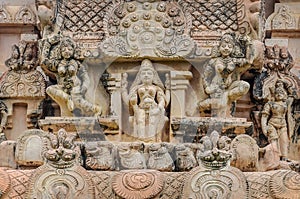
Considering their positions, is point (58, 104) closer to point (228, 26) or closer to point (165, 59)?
point (165, 59)

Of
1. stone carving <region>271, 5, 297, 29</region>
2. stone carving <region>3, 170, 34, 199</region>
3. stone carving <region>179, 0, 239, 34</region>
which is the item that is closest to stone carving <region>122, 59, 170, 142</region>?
stone carving <region>179, 0, 239, 34</region>

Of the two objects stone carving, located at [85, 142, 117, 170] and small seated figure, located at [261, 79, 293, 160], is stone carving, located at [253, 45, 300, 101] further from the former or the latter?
stone carving, located at [85, 142, 117, 170]

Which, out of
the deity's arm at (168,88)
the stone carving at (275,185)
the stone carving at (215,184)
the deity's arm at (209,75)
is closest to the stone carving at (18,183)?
the stone carving at (215,184)

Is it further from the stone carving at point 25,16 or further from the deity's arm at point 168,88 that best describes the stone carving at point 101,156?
the stone carving at point 25,16

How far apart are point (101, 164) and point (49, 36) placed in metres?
1.92

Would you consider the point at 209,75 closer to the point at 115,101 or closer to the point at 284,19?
the point at 115,101

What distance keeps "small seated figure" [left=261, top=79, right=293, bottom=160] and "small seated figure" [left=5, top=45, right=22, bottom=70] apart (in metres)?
3.05

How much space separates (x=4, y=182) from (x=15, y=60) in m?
2.67

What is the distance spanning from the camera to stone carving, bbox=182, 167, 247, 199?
10570mm

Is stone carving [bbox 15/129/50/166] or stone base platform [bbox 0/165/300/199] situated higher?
stone carving [bbox 15/129/50/166]

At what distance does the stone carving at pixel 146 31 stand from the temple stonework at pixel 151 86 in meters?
0.01

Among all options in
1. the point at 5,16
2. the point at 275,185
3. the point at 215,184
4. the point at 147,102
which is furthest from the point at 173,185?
the point at 5,16

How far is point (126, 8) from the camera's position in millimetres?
12766

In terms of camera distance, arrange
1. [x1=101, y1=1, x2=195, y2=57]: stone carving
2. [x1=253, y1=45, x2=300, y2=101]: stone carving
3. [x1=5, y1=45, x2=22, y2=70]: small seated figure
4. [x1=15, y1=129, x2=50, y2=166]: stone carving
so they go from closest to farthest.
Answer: [x1=15, y1=129, x2=50, y2=166]: stone carving
[x1=101, y1=1, x2=195, y2=57]: stone carving
[x1=253, y1=45, x2=300, y2=101]: stone carving
[x1=5, y1=45, x2=22, y2=70]: small seated figure
